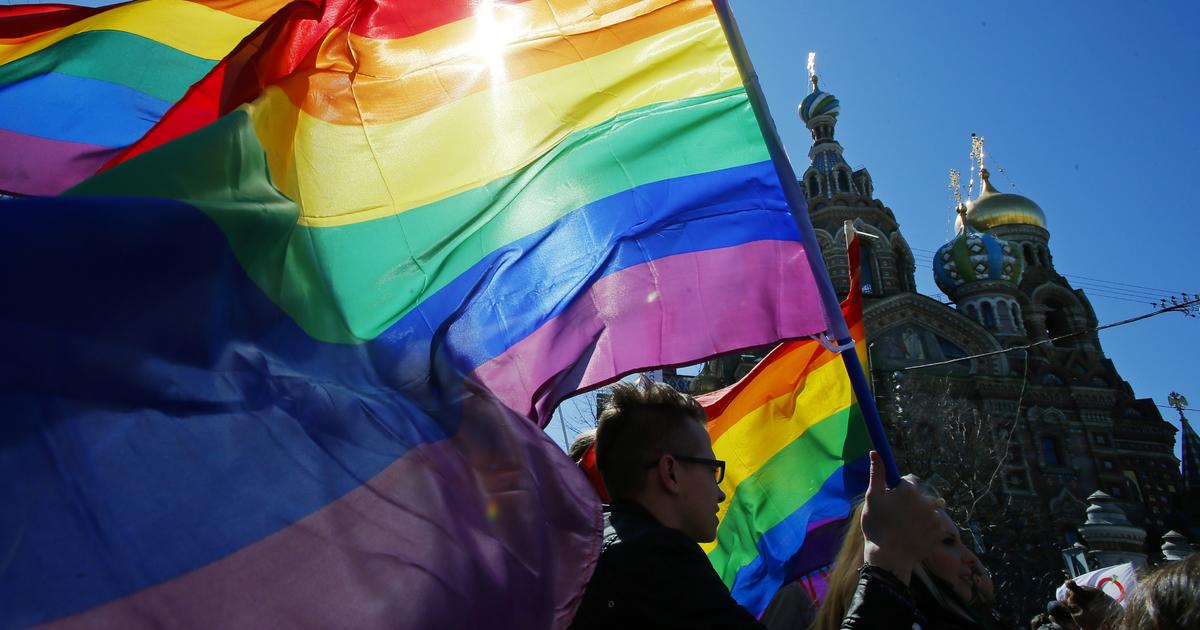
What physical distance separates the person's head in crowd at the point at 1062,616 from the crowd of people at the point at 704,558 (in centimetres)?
166

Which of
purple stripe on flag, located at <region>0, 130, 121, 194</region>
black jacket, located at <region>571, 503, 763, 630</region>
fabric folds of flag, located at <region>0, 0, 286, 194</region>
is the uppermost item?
fabric folds of flag, located at <region>0, 0, 286, 194</region>

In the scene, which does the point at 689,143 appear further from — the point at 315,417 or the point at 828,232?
the point at 828,232

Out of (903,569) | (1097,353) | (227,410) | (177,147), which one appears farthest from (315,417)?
(1097,353)

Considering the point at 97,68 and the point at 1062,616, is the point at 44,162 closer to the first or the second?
the point at 97,68

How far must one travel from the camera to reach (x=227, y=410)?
7.00 ft

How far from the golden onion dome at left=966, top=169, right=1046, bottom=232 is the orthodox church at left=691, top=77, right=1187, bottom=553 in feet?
5.10

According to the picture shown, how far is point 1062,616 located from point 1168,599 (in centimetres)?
275

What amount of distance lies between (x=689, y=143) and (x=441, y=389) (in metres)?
1.72

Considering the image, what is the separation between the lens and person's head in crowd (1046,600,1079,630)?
14.6 feet

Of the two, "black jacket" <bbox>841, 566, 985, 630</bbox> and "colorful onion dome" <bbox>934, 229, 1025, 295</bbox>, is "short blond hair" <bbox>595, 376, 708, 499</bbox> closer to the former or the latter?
"black jacket" <bbox>841, 566, 985, 630</bbox>

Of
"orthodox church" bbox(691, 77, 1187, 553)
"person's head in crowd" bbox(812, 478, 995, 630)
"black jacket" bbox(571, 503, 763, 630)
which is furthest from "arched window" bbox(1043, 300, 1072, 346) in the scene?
"black jacket" bbox(571, 503, 763, 630)

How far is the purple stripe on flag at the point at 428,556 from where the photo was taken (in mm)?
1871

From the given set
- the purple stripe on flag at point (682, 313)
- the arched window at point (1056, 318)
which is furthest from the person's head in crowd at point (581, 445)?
the arched window at point (1056, 318)

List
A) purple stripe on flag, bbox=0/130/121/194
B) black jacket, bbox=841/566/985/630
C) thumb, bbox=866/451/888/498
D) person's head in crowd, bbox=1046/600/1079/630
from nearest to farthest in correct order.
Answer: black jacket, bbox=841/566/985/630, thumb, bbox=866/451/888/498, purple stripe on flag, bbox=0/130/121/194, person's head in crowd, bbox=1046/600/1079/630
